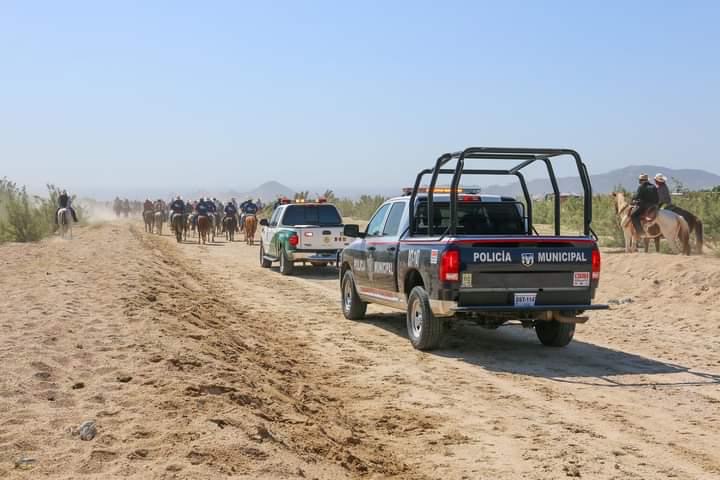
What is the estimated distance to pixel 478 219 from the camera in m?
11.5

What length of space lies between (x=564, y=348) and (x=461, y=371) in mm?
2257

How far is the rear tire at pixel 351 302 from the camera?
13.4 meters

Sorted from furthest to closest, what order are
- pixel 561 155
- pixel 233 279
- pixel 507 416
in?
pixel 233 279, pixel 561 155, pixel 507 416

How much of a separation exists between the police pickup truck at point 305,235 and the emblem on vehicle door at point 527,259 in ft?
37.4

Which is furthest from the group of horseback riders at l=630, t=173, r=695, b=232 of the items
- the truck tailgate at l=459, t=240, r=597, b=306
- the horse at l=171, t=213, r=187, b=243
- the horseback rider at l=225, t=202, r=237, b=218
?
the horseback rider at l=225, t=202, r=237, b=218

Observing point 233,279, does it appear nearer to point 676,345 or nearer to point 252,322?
point 252,322

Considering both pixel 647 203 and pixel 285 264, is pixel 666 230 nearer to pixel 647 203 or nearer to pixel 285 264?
pixel 647 203

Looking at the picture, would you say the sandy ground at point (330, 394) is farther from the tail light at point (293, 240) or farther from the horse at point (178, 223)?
the horse at point (178, 223)

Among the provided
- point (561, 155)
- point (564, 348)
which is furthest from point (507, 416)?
point (561, 155)

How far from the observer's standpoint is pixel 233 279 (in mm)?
20219

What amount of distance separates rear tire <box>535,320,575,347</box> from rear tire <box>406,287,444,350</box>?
155 cm

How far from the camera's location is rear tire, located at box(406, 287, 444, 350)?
10.3 metres

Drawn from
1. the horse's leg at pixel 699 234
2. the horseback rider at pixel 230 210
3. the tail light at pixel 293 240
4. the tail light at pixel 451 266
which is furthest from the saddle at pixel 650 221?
the horseback rider at pixel 230 210

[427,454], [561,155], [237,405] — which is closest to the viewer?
[427,454]
